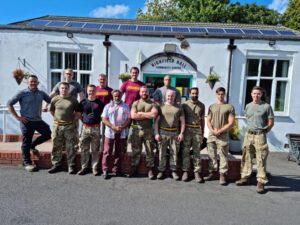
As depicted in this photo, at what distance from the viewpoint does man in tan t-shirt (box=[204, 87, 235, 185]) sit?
483cm

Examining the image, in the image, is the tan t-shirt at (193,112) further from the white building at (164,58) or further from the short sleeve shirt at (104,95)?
the white building at (164,58)

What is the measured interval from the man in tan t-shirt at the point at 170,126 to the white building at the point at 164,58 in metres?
3.57

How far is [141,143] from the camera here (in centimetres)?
505

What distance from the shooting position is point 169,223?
3.46m

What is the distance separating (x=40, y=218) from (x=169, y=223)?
1700 mm

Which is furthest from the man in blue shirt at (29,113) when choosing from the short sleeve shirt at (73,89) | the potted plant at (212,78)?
the potted plant at (212,78)

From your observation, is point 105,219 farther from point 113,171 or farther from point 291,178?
point 291,178

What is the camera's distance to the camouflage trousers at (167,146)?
4914mm

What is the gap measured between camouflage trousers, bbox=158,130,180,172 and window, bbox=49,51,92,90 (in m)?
4.38

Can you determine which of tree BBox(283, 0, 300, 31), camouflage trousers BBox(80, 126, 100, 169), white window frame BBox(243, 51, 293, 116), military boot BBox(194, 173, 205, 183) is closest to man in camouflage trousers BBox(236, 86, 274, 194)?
military boot BBox(194, 173, 205, 183)

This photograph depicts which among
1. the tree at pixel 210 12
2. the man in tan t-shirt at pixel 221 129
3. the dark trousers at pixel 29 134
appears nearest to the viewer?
the man in tan t-shirt at pixel 221 129

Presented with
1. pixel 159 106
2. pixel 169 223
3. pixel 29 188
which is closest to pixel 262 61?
pixel 159 106

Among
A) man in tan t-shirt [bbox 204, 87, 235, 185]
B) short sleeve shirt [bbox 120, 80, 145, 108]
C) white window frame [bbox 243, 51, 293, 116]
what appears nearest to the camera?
man in tan t-shirt [bbox 204, 87, 235, 185]

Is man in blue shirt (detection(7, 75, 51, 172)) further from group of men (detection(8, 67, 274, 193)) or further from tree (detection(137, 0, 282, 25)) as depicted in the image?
tree (detection(137, 0, 282, 25))
